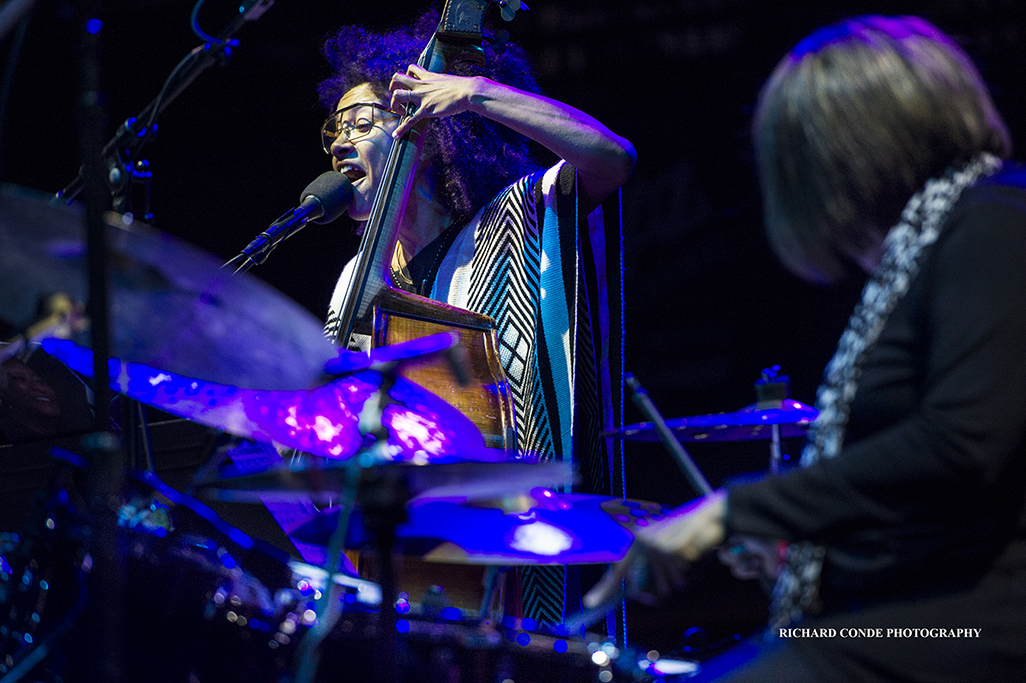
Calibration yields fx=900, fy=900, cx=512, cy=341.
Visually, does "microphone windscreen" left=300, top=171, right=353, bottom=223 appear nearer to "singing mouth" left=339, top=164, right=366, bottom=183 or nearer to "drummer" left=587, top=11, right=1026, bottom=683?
"singing mouth" left=339, top=164, right=366, bottom=183

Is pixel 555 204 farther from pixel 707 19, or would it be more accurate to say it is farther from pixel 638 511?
pixel 707 19

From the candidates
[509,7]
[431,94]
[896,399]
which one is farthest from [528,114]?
[896,399]

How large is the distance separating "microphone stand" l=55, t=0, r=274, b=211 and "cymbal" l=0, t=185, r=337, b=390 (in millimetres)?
932

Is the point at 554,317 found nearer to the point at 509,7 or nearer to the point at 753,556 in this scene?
the point at 509,7

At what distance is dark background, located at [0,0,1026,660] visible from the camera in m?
3.47

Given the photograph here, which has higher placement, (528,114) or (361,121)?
(361,121)

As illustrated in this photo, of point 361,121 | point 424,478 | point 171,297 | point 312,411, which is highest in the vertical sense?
point 361,121

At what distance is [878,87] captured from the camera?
3.54 ft

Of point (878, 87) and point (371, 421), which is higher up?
point (878, 87)

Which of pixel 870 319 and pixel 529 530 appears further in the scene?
pixel 529 530

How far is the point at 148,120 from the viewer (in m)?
2.06

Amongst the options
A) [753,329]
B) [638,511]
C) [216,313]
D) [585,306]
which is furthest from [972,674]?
[753,329]

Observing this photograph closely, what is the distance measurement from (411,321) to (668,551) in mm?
1227

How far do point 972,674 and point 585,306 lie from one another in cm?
150
